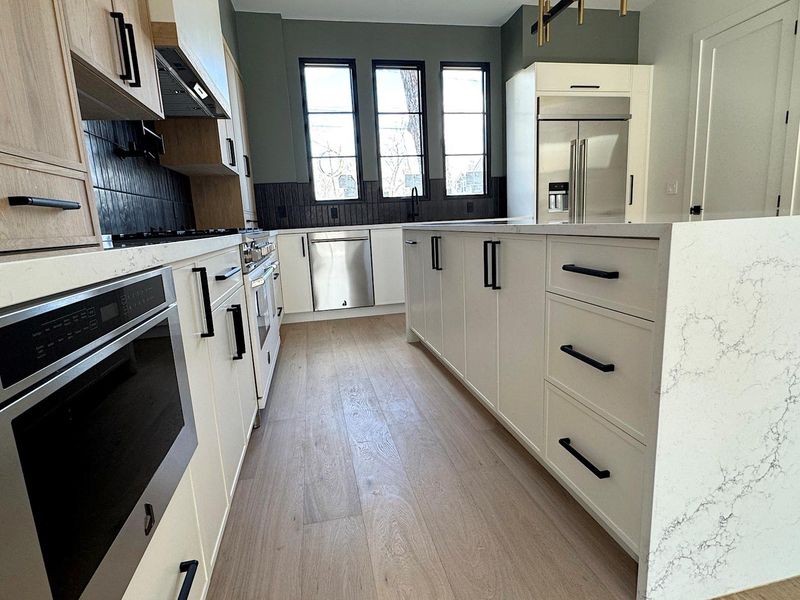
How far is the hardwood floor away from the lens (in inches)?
43.8

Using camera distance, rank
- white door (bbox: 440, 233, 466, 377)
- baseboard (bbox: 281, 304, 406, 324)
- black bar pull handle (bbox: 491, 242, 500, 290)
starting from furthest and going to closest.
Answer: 1. baseboard (bbox: 281, 304, 406, 324)
2. white door (bbox: 440, 233, 466, 377)
3. black bar pull handle (bbox: 491, 242, 500, 290)

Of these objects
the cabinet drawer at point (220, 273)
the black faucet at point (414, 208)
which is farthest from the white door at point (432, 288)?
the black faucet at point (414, 208)

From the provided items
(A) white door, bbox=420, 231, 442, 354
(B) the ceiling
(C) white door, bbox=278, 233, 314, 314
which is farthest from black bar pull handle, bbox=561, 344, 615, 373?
(B) the ceiling

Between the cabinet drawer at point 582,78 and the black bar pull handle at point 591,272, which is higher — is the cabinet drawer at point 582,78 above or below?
above

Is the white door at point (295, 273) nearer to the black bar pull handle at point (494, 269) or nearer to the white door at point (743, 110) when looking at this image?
the black bar pull handle at point (494, 269)

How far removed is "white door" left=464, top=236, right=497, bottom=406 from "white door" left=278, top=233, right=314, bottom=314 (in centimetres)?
238

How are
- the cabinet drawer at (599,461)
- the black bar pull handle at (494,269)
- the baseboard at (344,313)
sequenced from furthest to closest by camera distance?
1. the baseboard at (344,313)
2. the black bar pull handle at (494,269)
3. the cabinet drawer at (599,461)

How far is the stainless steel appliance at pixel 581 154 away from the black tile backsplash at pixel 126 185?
3.27 m

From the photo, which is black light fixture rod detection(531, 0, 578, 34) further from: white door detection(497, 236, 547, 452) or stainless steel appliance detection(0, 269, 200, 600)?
stainless steel appliance detection(0, 269, 200, 600)

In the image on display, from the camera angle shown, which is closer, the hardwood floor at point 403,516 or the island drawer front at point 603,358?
the island drawer front at point 603,358

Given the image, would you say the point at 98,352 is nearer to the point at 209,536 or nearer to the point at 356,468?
the point at 209,536

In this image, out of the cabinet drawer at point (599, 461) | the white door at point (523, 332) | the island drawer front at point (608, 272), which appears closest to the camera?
the island drawer front at point (608, 272)

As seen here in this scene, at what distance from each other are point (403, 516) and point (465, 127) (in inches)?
170

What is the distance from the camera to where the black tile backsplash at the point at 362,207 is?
4.40 m
